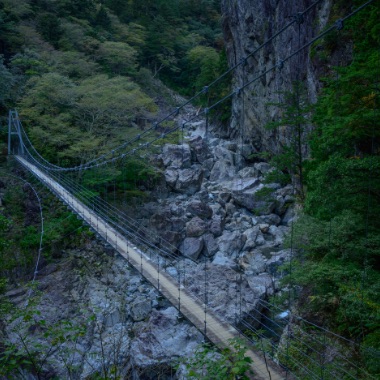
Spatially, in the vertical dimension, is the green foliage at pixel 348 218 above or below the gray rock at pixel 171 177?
above

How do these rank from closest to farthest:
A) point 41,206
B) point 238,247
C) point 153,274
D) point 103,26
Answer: point 153,274 → point 238,247 → point 41,206 → point 103,26

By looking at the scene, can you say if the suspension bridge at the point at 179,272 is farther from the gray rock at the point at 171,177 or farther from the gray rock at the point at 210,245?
the gray rock at the point at 171,177

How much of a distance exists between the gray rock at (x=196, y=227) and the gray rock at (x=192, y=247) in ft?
0.53

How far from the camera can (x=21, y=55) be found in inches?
383

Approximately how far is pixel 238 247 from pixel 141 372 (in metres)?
3.36

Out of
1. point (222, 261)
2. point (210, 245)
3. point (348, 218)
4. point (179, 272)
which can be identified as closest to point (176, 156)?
point (210, 245)

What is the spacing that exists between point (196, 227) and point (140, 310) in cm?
242

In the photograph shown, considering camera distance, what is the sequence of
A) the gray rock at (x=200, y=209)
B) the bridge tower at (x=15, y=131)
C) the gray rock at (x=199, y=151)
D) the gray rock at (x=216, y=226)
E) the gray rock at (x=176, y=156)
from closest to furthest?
the gray rock at (x=216, y=226), the gray rock at (x=200, y=209), the gray rock at (x=176, y=156), the bridge tower at (x=15, y=131), the gray rock at (x=199, y=151)

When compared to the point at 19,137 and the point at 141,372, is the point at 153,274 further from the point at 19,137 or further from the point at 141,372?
the point at 19,137

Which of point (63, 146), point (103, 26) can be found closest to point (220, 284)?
point (63, 146)

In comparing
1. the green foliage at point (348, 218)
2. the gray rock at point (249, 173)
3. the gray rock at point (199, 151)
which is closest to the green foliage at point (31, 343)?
the green foliage at point (348, 218)

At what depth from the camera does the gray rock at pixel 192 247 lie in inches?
252

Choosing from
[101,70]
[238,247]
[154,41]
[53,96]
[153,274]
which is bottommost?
[238,247]

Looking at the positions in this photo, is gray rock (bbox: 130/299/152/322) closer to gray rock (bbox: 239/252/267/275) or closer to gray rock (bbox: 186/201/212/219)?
gray rock (bbox: 239/252/267/275)
